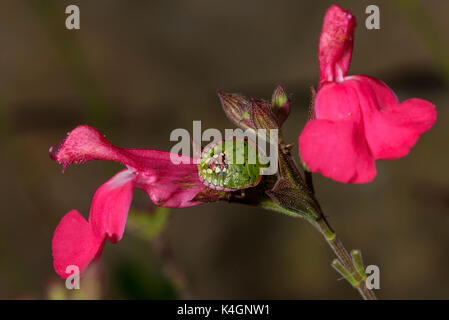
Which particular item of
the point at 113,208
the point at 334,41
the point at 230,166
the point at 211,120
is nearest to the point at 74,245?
the point at 113,208

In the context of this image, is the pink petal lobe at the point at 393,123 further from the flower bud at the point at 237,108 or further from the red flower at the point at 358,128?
the flower bud at the point at 237,108

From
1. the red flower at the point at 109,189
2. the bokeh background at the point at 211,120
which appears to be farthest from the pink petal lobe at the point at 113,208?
the bokeh background at the point at 211,120

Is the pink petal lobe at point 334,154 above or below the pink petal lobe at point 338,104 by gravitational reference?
below

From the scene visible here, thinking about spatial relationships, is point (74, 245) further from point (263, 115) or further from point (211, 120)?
point (211, 120)

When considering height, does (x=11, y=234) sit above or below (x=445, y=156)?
below

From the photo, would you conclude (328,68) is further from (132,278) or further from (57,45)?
(57,45)
